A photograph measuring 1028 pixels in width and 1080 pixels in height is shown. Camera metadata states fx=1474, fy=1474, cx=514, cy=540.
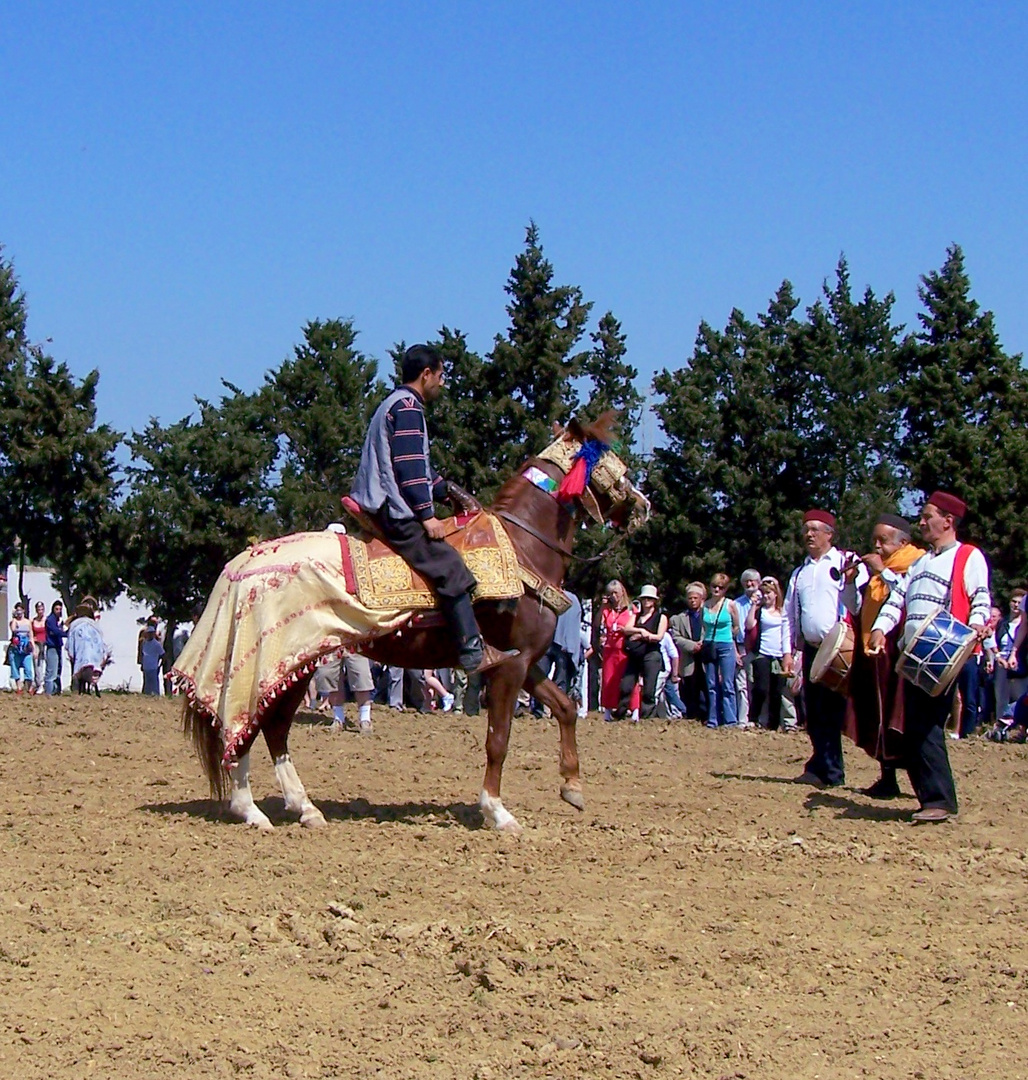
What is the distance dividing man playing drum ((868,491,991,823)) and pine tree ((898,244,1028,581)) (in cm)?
2609

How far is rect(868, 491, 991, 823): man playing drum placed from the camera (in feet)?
29.6

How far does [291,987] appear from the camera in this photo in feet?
17.5

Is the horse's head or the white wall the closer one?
the horse's head

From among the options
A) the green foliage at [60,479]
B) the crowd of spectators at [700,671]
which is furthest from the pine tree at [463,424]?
the crowd of spectators at [700,671]

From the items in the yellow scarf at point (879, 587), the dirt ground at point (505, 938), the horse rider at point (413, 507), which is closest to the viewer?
the dirt ground at point (505, 938)

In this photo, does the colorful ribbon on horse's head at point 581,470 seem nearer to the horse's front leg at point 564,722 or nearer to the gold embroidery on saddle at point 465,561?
the gold embroidery on saddle at point 465,561

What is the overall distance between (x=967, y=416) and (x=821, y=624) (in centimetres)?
2698

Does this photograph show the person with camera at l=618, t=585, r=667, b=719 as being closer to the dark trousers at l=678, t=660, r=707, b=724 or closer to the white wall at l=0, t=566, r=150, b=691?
the dark trousers at l=678, t=660, r=707, b=724

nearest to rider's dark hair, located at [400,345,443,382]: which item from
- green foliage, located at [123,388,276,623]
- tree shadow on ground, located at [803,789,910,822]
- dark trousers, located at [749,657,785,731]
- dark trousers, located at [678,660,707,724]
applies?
tree shadow on ground, located at [803,789,910,822]

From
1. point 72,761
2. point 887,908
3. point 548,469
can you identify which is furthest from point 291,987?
point 72,761

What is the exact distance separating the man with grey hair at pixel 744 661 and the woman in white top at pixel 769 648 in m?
0.15

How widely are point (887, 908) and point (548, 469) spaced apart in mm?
3364

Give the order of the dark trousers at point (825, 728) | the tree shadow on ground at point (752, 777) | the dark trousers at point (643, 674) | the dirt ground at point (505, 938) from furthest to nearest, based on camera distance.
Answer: the dark trousers at point (643, 674) → the tree shadow on ground at point (752, 777) → the dark trousers at point (825, 728) → the dirt ground at point (505, 938)

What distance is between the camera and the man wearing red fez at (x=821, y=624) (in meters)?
10.8
